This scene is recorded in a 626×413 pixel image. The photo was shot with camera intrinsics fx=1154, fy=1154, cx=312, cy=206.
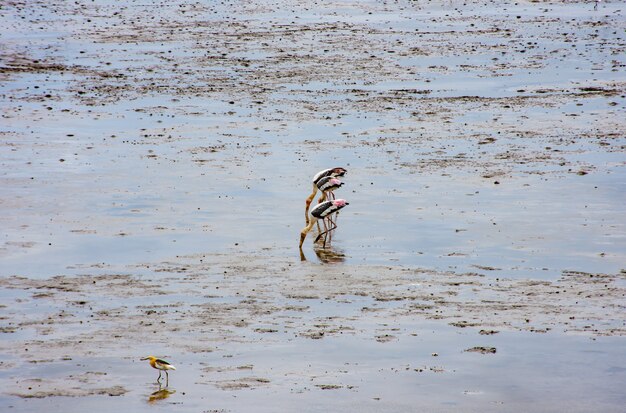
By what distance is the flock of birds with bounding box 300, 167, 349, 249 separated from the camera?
1797 cm

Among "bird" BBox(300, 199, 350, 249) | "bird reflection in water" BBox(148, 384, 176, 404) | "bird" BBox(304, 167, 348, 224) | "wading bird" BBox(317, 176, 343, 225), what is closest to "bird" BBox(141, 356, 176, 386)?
"bird reflection in water" BBox(148, 384, 176, 404)

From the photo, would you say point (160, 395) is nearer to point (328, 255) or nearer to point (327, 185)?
point (328, 255)

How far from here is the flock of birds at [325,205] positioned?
59.0 ft

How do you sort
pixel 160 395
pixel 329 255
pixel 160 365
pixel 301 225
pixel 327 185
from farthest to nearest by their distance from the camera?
pixel 327 185
pixel 301 225
pixel 329 255
pixel 160 365
pixel 160 395

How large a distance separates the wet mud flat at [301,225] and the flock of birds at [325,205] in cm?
29

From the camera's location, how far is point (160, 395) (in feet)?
39.0

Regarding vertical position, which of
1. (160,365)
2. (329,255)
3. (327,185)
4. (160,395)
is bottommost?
(160,395)

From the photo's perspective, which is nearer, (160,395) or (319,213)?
(160,395)

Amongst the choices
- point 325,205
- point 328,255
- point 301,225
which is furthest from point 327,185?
point 328,255

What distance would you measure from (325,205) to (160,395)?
265 inches

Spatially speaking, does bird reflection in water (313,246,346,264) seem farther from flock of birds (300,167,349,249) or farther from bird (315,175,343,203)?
bird (315,175,343,203)

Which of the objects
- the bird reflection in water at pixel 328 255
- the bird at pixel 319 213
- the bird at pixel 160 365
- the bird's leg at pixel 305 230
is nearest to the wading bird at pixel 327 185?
the bird at pixel 319 213

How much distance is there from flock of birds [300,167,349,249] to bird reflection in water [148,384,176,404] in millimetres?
6102

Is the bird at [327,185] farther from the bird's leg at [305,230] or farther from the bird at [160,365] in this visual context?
the bird at [160,365]
